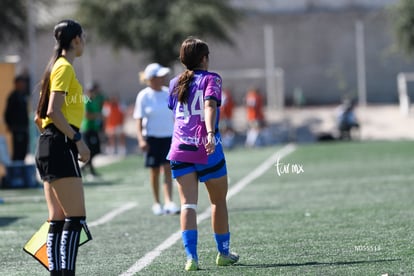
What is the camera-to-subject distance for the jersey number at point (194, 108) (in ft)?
27.9

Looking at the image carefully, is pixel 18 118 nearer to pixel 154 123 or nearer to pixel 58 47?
pixel 154 123

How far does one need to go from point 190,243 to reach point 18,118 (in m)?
11.9

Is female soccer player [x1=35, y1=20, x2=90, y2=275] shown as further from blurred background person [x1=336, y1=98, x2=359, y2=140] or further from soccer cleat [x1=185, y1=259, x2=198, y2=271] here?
blurred background person [x1=336, y1=98, x2=359, y2=140]

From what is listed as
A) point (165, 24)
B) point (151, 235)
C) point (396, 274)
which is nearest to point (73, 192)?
point (396, 274)

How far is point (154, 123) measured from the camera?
1358cm

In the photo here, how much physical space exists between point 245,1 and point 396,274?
35.2 m

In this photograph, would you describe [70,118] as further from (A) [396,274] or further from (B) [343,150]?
(B) [343,150]

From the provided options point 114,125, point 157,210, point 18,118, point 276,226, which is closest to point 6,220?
point 157,210

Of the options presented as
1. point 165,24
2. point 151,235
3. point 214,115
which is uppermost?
point 165,24

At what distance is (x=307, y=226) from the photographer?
1123cm

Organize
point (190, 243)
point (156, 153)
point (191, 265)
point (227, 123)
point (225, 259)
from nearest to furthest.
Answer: point (191, 265), point (190, 243), point (225, 259), point (156, 153), point (227, 123)

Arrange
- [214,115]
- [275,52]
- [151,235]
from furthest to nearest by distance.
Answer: [275,52]
[151,235]
[214,115]

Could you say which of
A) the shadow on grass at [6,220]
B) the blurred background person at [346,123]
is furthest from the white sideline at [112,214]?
the blurred background person at [346,123]

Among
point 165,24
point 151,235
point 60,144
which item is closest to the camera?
point 60,144
